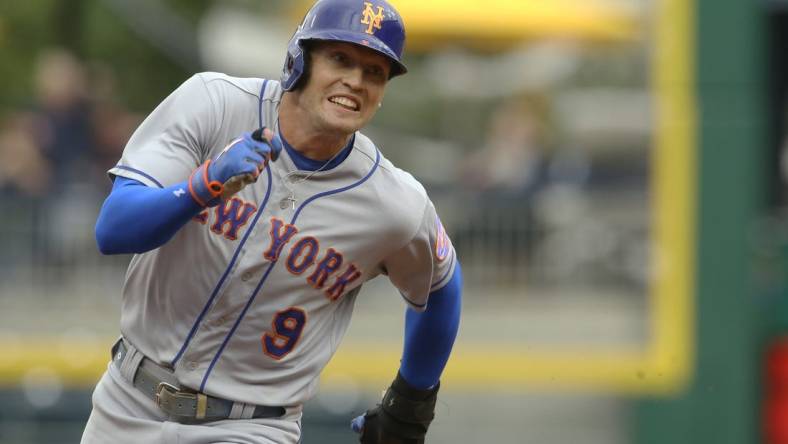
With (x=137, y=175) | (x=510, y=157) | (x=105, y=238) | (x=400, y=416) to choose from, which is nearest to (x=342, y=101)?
(x=137, y=175)

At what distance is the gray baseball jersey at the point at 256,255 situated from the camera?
12.4 feet

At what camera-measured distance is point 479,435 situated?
33.9 feet

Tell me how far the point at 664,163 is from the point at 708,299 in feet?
3.48

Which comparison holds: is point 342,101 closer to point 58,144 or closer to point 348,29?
point 348,29

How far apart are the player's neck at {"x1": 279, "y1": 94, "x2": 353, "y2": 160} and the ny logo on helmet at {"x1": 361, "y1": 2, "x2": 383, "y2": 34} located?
30 cm

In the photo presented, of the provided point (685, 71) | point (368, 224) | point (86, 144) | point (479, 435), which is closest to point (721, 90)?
point (685, 71)

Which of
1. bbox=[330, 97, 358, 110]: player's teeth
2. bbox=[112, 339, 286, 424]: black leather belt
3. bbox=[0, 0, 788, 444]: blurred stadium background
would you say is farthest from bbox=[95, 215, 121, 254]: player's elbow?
bbox=[0, 0, 788, 444]: blurred stadium background

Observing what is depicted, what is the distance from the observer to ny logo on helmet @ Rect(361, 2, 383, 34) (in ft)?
12.3

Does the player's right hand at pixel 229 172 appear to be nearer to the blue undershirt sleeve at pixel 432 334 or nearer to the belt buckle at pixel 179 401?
the belt buckle at pixel 179 401

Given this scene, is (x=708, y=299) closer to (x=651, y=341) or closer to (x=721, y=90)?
(x=651, y=341)

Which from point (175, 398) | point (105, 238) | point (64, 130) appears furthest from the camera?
point (64, 130)

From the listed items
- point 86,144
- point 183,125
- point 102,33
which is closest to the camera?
point 183,125

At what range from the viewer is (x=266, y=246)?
3812 millimetres

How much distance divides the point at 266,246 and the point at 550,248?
22.1ft
